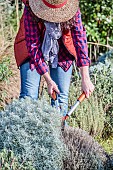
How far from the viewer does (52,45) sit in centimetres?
426

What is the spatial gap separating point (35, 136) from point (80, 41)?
1.00 meters

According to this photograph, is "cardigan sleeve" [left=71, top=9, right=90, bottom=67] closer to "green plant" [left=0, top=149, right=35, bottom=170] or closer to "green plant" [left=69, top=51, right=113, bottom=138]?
"green plant" [left=69, top=51, right=113, bottom=138]

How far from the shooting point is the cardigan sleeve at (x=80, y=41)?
167 inches

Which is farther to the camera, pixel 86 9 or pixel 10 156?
pixel 86 9

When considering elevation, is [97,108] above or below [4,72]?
below

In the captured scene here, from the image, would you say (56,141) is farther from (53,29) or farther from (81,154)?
(53,29)

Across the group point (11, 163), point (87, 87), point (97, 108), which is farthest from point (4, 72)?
point (11, 163)

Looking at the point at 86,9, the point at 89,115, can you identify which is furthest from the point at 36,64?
the point at 86,9

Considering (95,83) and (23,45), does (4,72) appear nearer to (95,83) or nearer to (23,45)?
(95,83)

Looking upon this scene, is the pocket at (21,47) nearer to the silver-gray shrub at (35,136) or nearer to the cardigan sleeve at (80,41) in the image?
the cardigan sleeve at (80,41)

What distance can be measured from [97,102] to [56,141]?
175 cm

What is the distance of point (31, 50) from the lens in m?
4.13

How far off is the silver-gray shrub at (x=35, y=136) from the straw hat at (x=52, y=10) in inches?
29.5

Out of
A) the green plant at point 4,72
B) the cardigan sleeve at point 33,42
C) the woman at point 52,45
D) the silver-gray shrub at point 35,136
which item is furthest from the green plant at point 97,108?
the silver-gray shrub at point 35,136
